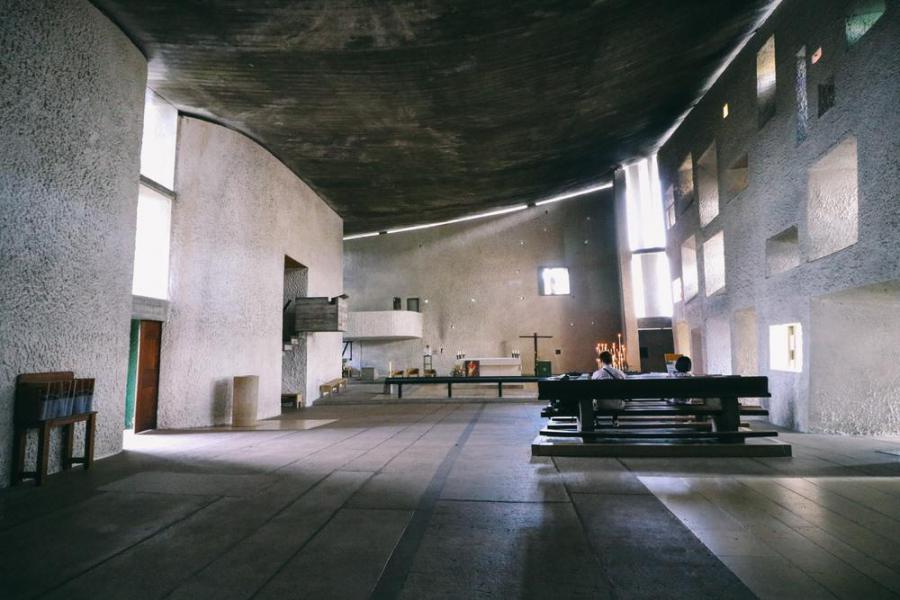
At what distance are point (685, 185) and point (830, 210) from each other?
5.48m

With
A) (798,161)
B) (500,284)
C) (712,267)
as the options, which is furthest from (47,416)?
(500,284)

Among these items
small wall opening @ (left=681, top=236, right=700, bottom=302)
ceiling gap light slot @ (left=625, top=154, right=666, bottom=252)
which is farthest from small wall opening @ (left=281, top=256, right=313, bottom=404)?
ceiling gap light slot @ (left=625, top=154, right=666, bottom=252)

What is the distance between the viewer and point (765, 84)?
750 centimetres

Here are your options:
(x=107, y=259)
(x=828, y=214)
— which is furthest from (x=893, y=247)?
(x=107, y=259)

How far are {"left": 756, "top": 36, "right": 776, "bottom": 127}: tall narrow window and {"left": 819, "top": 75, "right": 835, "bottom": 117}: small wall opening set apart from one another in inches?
56.3

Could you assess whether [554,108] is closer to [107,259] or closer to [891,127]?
[891,127]

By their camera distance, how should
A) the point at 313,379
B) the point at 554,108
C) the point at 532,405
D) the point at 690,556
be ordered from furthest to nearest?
the point at 313,379 → the point at 532,405 → the point at 554,108 → the point at 690,556

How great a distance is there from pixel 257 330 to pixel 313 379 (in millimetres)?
2712

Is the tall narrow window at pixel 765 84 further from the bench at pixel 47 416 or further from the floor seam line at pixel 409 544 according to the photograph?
the bench at pixel 47 416

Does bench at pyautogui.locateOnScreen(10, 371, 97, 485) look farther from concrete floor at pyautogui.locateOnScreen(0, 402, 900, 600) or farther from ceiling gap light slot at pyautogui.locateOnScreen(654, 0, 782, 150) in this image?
ceiling gap light slot at pyautogui.locateOnScreen(654, 0, 782, 150)

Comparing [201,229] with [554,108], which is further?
[554,108]

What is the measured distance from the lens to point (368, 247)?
60.1 ft

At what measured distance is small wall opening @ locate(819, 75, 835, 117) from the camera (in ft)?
19.0

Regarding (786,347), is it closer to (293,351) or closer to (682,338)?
(682,338)
